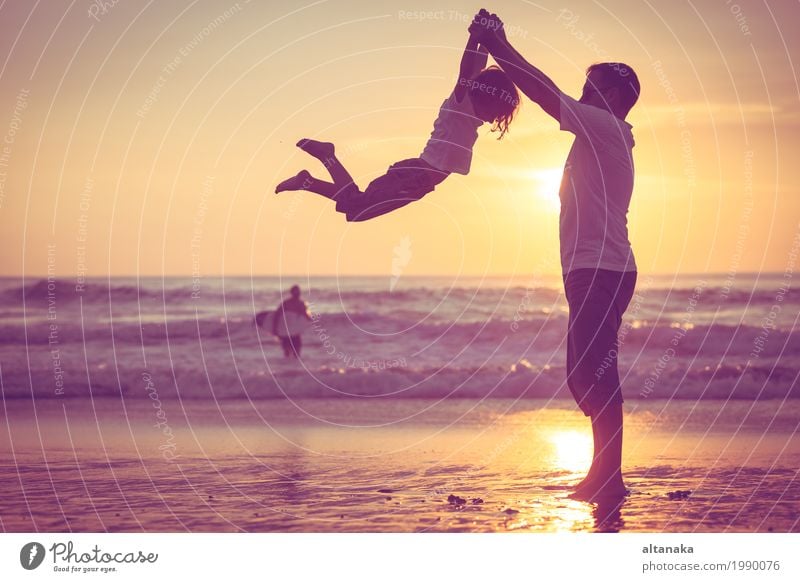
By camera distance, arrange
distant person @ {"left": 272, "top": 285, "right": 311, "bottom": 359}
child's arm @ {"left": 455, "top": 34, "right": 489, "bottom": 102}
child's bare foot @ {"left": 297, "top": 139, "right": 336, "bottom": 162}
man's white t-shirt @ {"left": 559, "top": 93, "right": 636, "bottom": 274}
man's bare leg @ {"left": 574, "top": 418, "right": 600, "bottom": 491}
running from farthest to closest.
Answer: distant person @ {"left": 272, "top": 285, "right": 311, "bottom": 359} < child's bare foot @ {"left": 297, "top": 139, "right": 336, "bottom": 162} < child's arm @ {"left": 455, "top": 34, "right": 489, "bottom": 102} < man's bare leg @ {"left": 574, "top": 418, "right": 600, "bottom": 491} < man's white t-shirt @ {"left": 559, "top": 93, "right": 636, "bottom": 274}

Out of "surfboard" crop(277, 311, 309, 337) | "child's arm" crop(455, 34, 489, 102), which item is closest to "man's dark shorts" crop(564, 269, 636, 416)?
"child's arm" crop(455, 34, 489, 102)

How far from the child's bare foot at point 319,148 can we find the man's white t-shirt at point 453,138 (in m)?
0.98

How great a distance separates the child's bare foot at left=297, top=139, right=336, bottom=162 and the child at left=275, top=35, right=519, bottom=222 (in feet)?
0.59

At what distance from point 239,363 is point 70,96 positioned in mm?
9344

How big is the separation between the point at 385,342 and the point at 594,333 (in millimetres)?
17714

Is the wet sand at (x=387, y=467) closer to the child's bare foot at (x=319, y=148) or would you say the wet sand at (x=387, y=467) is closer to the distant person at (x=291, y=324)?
the child's bare foot at (x=319, y=148)

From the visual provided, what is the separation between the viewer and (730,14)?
42.5 feet

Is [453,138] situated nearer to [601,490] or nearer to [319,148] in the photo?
[319,148]

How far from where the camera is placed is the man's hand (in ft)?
26.9

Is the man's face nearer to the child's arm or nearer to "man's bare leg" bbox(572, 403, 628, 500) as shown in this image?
the child's arm

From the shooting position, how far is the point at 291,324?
81.4ft

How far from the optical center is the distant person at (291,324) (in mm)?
23953
